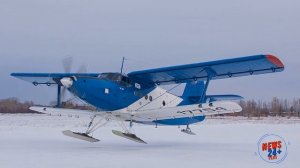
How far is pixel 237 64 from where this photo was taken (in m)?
15.0

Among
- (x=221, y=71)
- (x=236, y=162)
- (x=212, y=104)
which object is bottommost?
(x=236, y=162)

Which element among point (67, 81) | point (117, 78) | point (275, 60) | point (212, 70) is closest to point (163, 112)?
point (117, 78)

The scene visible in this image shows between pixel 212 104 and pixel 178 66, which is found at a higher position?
pixel 178 66

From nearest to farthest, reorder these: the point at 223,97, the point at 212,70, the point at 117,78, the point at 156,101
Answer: the point at 117,78
the point at 212,70
the point at 156,101
the point at 223,97

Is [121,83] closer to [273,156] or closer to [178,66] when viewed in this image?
[178,66]

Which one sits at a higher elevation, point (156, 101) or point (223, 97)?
point (223, 97)

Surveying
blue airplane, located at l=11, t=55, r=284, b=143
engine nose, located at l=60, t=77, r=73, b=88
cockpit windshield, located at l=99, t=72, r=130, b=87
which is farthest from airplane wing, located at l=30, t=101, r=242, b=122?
engine nose, located at l=60, t=77, r=73, b=88

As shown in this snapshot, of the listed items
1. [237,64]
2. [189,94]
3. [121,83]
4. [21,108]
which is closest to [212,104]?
[237,64]

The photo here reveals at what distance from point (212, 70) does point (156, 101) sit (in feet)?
Result: 8.56

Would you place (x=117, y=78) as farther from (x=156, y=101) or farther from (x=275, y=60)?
(x=275, y=60)

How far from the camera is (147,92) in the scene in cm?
1658

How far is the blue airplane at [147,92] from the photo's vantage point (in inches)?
566

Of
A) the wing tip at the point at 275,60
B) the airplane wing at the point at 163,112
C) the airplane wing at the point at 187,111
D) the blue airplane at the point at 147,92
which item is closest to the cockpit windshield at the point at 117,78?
the blue airplane at the point at 147,92

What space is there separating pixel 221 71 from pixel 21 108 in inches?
3693
